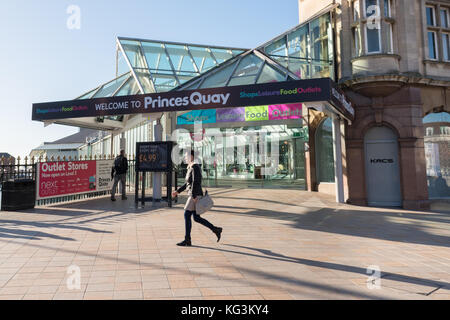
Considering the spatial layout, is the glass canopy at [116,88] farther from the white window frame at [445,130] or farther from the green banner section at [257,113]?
the white window frame at [445,130]

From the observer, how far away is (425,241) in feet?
19.8

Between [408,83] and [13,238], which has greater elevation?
[408,83]

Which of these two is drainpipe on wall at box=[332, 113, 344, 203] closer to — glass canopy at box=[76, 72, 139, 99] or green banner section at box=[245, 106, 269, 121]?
green banner section at box=[245, 106, 269, 121]

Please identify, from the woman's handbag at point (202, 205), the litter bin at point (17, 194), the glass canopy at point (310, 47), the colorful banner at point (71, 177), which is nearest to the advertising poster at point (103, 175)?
the colorful banner at point (71, 177)

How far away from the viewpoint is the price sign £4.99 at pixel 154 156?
9.77 m

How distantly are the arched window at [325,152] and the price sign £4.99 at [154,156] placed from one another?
787 centimetres

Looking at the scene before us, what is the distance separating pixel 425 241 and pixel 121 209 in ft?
28.0

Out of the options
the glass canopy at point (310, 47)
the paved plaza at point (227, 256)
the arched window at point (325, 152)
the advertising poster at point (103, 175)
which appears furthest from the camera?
the arched window at point (325, 152)

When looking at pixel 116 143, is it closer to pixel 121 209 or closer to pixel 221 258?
pixel 121 209

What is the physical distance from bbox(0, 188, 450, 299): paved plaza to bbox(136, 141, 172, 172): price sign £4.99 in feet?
5.90

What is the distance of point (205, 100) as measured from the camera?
893 centimetres

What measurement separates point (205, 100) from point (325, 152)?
767 centimetres

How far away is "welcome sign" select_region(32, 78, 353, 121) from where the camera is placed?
8.02 meters

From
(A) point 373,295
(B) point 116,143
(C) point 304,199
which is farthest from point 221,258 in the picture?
(B) point 116,143
